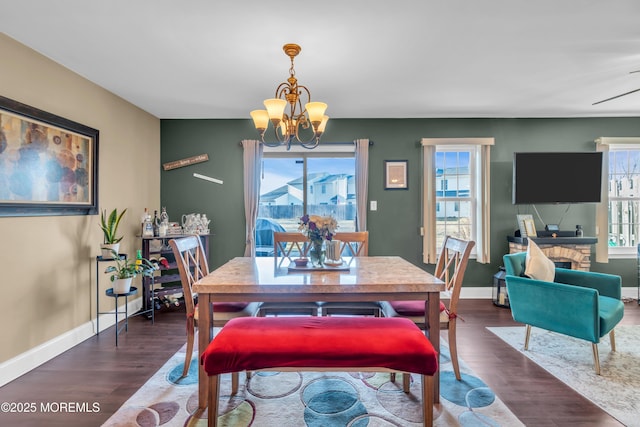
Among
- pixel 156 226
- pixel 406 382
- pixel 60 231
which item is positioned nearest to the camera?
pixel 406 382

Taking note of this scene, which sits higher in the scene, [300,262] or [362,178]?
[362,178]

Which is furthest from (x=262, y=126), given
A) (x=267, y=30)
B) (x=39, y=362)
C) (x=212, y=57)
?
(x=39, y=362)

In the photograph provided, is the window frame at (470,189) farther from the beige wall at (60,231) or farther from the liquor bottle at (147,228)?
the beige wall at (60,231)

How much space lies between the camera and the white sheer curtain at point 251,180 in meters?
4.39

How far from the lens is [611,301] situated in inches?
106

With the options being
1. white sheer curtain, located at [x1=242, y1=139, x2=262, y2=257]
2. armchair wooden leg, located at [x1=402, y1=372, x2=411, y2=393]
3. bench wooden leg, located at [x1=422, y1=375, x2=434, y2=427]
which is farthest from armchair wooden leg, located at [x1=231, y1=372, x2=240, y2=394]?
white sheer curtain, located at [x1=242, y1=139, x2=262, y2=257]

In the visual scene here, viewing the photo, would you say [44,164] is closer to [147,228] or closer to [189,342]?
[147,228]

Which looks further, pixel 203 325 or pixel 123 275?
pixel 123 275

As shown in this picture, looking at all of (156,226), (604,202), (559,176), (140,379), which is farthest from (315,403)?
(604,202)

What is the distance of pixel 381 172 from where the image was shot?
4473 millimetres

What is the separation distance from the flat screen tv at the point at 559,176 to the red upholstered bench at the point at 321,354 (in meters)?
3.44

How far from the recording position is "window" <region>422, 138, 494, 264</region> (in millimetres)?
4367

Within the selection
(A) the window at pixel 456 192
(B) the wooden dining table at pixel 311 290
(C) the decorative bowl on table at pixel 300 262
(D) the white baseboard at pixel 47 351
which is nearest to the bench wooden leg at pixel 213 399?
(B) the wooden dining table at pixel 311 290

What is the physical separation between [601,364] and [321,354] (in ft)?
7.72
